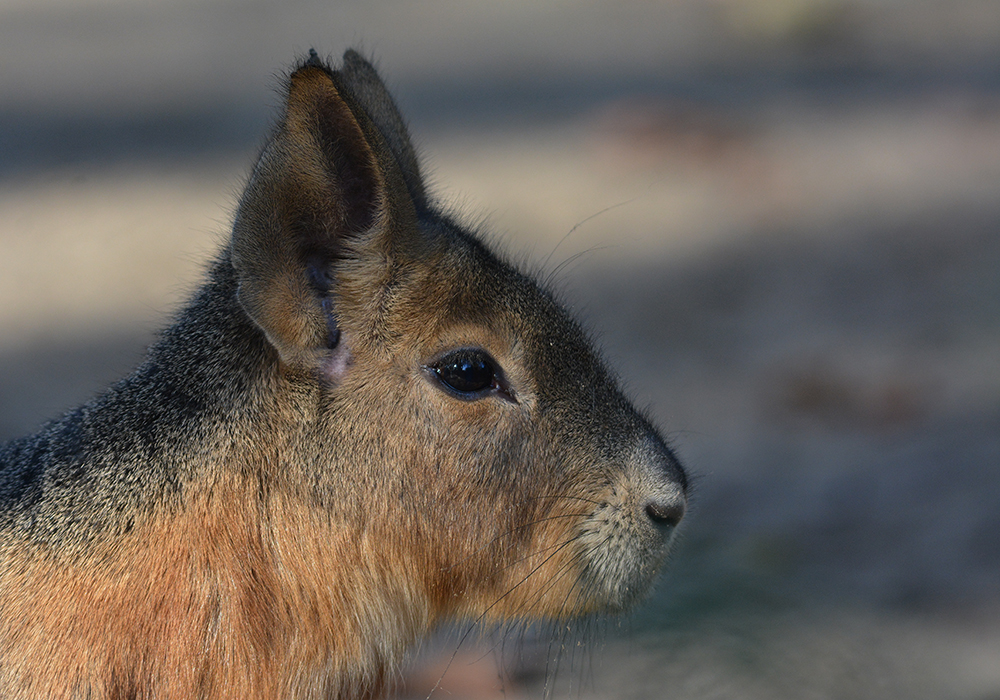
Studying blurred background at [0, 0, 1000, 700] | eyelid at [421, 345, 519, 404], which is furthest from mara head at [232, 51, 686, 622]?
blurred background at [0, 0, 1000, 700]

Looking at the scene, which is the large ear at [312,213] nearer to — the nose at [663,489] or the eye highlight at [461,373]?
the eye highlight at [461,373]

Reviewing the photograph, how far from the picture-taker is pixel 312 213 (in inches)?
86.7

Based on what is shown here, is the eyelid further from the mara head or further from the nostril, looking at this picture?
the nostril

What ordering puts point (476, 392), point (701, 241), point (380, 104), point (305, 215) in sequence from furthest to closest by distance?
point (701, 241) < point (380, 104) < point (476, 392) < point (305, 215)

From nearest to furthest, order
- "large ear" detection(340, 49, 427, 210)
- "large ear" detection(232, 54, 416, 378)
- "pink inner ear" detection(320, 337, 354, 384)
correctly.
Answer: "large ear" detection(232, 54, 416, 378), "pink inner ear" detection(320, 337, 354, 384), "large ear" detection(340, 49, 427, 210)

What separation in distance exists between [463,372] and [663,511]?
1.73ft

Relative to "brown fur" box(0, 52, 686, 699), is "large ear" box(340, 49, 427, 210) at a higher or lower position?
higher

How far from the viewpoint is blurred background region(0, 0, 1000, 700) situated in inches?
134

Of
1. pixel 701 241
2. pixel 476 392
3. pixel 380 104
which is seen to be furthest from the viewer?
pixel 701 241

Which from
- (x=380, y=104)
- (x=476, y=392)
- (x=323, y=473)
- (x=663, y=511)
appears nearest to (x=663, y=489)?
(x=663, y=511)

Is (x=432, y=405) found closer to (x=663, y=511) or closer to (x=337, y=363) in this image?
(x=337, y=363)

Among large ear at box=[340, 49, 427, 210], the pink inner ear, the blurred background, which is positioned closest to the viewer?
the pink inner ear

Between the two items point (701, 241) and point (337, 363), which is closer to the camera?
point (337, 363)

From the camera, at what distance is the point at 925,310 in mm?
5262
